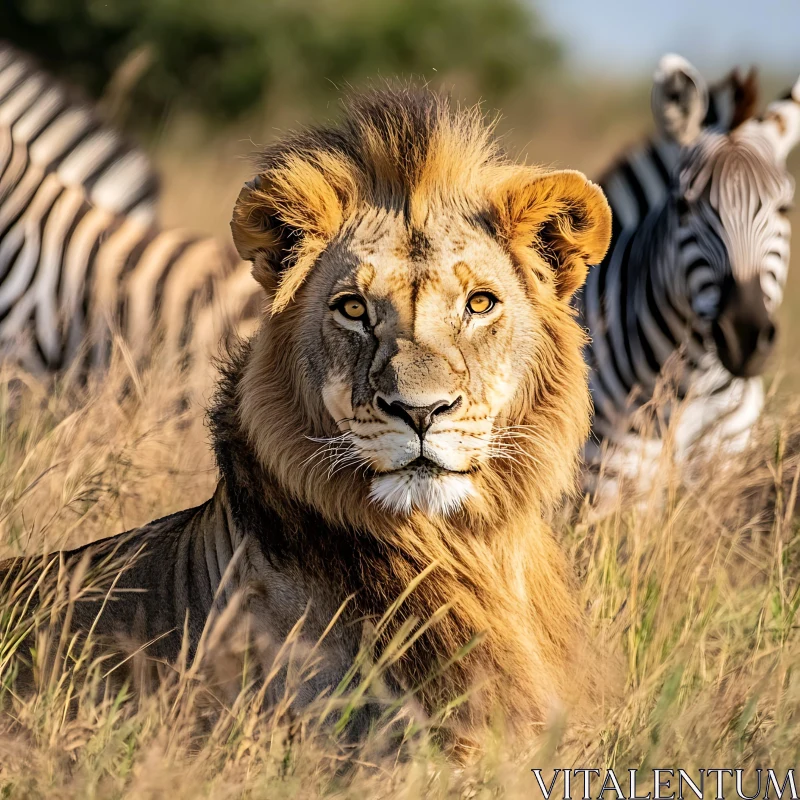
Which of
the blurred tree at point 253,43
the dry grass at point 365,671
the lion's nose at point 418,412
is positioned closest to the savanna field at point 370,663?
the dry grass at point 365,671

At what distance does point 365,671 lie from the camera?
3.45 meters

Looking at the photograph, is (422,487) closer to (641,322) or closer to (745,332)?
(745,332)

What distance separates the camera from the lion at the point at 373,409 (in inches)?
139

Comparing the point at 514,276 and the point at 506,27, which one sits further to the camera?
the point at 506,27

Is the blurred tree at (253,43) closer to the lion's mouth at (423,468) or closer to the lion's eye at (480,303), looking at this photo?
the lion's eye at (480,303)

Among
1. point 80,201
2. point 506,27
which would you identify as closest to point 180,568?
point 80,201

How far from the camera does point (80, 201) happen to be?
7934 mm

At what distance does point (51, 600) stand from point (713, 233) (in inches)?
132

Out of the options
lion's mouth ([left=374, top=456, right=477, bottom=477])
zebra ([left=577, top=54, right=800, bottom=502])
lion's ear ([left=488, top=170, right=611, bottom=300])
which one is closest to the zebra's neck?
zebra ([left=577, top=54, right=800, bottom=502])

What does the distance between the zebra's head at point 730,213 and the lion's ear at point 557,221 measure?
1931 millimetres

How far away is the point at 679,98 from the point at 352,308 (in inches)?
129

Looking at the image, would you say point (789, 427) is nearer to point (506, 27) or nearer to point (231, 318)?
point (231, 318)

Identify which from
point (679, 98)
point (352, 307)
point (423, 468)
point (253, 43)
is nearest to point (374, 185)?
point (352, 307)

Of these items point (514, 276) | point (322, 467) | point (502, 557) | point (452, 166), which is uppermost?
point (452, 166)
